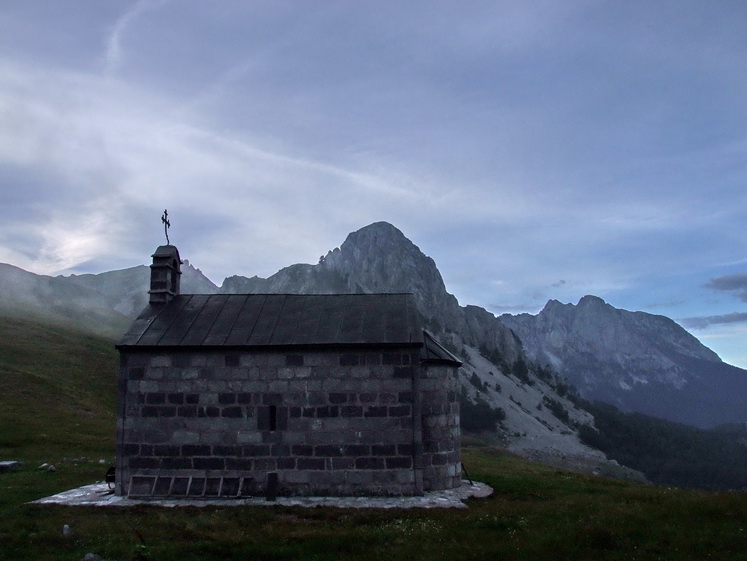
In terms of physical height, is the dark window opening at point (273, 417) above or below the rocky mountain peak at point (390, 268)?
below

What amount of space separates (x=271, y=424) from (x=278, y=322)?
11.4 feet

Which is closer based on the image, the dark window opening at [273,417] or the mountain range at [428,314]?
the dark window opening at [273,417]

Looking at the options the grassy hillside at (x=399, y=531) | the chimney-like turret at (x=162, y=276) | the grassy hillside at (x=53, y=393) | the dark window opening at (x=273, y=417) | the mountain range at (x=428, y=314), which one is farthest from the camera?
the mountain range at (x=428, y=314)

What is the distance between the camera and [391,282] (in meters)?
153

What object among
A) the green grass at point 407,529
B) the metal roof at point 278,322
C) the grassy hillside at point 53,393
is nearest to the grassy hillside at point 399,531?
the green grass at point 407,529

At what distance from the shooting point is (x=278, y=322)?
19734mm

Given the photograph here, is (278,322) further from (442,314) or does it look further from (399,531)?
(442,314)

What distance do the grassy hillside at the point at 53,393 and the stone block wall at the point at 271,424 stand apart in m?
9.85

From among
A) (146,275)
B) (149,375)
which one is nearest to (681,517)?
(149,375)

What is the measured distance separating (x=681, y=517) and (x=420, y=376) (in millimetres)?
8298

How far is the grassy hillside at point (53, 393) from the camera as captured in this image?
93.7 ft

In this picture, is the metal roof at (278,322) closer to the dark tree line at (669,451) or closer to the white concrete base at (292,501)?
the white concrete base at (292,501)

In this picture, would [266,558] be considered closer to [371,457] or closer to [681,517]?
[371,457]

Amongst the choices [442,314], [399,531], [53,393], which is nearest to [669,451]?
[442,314]
